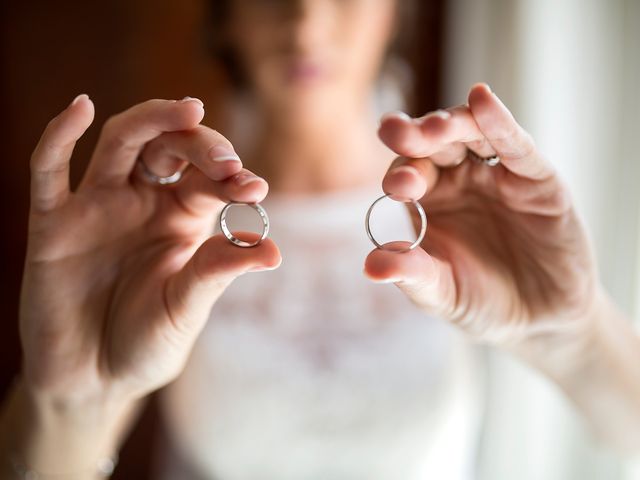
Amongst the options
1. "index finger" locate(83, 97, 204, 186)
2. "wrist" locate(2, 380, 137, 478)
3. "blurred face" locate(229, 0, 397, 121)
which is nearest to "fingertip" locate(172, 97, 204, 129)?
"index finger" locate(83, 97, 204, 186)

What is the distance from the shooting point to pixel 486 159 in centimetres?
42

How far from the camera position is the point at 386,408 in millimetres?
895

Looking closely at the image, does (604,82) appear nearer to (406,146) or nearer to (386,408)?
(386,408)

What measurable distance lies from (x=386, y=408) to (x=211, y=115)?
609mm

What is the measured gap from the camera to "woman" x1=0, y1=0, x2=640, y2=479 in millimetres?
385

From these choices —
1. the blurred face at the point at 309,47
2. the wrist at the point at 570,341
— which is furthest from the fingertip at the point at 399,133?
the blurred face at the point at 309,47

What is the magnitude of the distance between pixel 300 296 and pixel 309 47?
1.23 ft

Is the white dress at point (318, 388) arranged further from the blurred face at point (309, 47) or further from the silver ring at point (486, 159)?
the silver ring at point (486, 159)

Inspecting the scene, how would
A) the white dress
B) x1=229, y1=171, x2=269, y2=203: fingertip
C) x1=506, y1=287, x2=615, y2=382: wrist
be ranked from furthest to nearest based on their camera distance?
1. the white dress
2. x1=506, y1=287, x2=615, y2=382: wrist
3. x1=229, y1=171, x2=269, y2=203: fingertip

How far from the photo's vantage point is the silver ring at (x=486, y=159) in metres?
0.41

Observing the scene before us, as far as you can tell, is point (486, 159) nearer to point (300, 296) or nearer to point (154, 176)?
point (154, 176)

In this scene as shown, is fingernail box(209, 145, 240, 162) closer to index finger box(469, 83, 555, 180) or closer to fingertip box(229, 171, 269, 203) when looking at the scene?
fingertip box(229, 171, 269, 203)

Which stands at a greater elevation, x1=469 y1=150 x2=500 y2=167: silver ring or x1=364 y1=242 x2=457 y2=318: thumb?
x1=469 y1=150 x2=500 y2=167: silver ring

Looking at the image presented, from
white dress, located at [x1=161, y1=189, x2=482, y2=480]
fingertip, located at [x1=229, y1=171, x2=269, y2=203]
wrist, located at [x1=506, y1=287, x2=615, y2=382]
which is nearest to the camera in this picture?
fingertip, located at [x1=229, y1=171, x2=269, y2=203]
